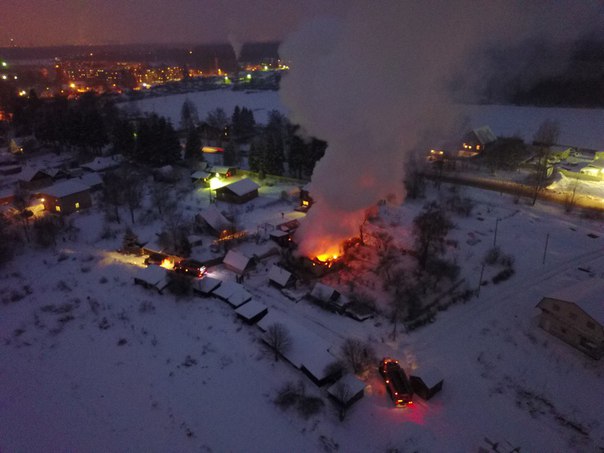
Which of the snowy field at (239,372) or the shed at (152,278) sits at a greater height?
the shed at (152,278)

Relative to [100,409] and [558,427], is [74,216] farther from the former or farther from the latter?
[558,427]

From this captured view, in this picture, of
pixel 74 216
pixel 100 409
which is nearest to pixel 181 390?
pixel 100 409

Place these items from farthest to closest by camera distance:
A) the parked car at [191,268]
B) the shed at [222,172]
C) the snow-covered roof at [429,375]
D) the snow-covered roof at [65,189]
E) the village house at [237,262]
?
the shed at [222,172] < the snow-covered roof at [65,189] < the village house at [237,262] < the parked car at [191,268] < the snow-covered roof at [429,375]

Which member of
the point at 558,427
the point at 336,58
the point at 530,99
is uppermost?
the point at 336,58

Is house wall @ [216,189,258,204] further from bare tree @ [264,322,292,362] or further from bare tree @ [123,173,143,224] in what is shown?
bare tree @ [264,322,292,362]

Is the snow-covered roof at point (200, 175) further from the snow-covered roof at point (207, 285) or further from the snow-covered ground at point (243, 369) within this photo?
the snow-covered roof at point (207, 285)

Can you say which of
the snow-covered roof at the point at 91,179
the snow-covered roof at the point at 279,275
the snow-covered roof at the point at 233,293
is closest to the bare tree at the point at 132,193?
the snow-covered roof at the point at 91,179
